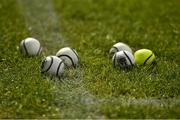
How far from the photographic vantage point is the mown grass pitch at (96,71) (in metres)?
8.44

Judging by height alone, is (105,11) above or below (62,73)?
above

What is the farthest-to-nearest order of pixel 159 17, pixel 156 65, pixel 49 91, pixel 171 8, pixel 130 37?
pixel 171 8, pixel 159 17, pixel 130 37, pixel 156 65, pixel 49 91

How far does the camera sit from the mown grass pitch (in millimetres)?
8438

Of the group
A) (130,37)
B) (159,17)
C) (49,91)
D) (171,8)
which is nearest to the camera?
(49,91)

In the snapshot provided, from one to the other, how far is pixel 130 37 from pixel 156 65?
2.36 m

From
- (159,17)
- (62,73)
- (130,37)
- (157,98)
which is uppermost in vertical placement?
(159,17)

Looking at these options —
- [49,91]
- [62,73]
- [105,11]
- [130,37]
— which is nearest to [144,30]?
[130,37]

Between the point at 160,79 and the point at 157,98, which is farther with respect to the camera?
the point at 160,79

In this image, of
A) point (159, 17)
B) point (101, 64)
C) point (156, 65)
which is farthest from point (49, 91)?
point (159, 17)

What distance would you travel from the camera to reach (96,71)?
33.5ft

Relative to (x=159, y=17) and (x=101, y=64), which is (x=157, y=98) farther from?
(x=159, y=17)

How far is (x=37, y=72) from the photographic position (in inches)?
388

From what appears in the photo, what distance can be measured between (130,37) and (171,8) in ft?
11.5

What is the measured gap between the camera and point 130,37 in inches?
503
